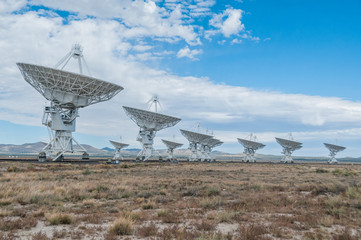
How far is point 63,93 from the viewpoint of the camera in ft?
137

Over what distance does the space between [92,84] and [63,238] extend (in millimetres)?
36144

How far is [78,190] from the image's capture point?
49.5 ft

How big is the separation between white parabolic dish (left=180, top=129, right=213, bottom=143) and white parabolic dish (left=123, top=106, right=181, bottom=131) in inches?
728

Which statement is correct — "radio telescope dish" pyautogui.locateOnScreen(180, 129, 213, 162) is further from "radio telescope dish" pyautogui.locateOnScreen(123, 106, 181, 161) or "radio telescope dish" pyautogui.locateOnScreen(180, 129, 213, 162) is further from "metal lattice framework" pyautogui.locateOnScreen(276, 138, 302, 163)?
"metal lattice framework" pyautogui.locateOnScreen(276, 138, 302, 163)

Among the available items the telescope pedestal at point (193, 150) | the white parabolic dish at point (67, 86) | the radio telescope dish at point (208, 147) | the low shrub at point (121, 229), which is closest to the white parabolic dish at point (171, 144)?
the telescope pedestal at point (193, 150)

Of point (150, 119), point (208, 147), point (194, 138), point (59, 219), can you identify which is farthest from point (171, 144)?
point (59, 219)

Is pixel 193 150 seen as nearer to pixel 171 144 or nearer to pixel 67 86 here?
pixel 171 144

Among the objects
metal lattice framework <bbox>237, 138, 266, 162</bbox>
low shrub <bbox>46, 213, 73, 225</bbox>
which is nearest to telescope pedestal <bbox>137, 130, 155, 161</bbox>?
metal lattice framework <bbox>237, 138, 266, 162</bbox>

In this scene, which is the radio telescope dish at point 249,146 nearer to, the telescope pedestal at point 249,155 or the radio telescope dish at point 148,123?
the telescope pedestal at point 249,155

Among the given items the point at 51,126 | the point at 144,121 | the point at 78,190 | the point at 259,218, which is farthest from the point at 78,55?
the point at 259,218

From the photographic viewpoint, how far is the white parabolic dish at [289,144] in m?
89.7

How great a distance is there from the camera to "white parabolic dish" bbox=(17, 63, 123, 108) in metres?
38.3

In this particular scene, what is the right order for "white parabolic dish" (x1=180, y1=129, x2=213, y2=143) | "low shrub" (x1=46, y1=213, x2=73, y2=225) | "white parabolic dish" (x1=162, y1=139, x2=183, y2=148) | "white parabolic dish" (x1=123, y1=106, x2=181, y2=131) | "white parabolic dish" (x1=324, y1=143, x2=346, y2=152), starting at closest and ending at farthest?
"low shrub" (x1=46, y1=213, x2=73, y2=225) → "white parabolic dish" (x1=123, y1=106, x2=181, y2=131) → "white parabolic dish" (x1=180, y1=129, x2=213, y2=143) → "white parabolic dish" (x1=162, y1=139, x2=183, y2=148) → "white parabolic dish" (x1=324, y1=143, x2=346, y2=152)

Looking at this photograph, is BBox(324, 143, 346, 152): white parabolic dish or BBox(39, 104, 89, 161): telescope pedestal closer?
BBox(39, 104, 89, 161): telescope pedestal
